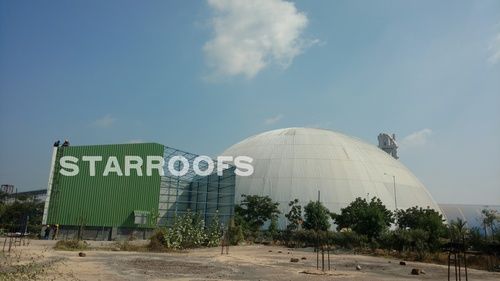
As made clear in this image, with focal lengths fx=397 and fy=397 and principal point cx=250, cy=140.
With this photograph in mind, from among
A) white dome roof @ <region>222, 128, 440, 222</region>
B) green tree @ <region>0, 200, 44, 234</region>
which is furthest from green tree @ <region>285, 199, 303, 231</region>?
green tree @ <region>0, 200, 44, 234</region>

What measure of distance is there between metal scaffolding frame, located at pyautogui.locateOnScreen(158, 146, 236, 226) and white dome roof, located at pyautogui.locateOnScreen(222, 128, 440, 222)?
7.42m

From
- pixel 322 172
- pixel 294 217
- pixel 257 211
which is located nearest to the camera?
pixel 294 217

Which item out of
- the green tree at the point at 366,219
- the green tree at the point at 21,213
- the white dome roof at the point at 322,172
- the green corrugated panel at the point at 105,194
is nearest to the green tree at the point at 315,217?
the green tree at the point at 366,219

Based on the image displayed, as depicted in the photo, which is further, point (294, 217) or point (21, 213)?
point (21, 213)

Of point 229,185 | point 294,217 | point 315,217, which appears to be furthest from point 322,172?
point 229,185

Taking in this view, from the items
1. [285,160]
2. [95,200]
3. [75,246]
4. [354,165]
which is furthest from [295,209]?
[75,246]

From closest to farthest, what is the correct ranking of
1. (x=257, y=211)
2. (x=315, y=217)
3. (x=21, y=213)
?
(x=315, y=217) → (x=257, y=211) → (x=21, y=213)

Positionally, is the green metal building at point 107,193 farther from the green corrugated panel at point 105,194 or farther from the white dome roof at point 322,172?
the white dome roof at point 322,172

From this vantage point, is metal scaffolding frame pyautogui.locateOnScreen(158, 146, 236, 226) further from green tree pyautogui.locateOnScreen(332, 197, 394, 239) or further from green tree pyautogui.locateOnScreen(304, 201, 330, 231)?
green tree pyautogui.locateOnScreen(332, 197, 394, 239)

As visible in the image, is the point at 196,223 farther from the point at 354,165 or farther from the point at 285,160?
the point at 354,165

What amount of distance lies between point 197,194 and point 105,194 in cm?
1108

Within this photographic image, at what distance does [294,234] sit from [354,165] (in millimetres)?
23214

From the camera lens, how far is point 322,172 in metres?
54.8

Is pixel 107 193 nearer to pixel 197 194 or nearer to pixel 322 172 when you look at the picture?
pixel 197 194
